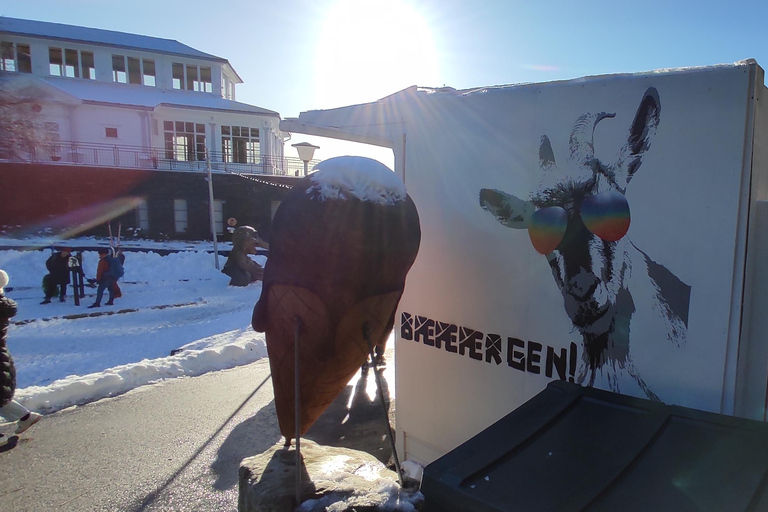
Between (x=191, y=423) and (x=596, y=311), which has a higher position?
(x=596, y=311)

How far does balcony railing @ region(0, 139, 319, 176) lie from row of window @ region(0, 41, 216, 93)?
603 centimetres

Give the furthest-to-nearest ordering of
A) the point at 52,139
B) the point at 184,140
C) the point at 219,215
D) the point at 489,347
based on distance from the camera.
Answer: the point at 184,140 → the point at 219,215 → the point at 52,139 → the point at 489,347

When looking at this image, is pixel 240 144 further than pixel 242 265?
Yes

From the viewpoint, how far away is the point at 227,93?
33.6 m

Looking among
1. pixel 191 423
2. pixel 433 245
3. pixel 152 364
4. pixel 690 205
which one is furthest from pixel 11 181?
pixel 690 205

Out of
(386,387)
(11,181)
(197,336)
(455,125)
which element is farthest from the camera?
(11,181)

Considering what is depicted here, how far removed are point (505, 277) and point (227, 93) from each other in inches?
1367

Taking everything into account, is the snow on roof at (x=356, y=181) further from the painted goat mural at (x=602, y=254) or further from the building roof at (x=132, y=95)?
the building roof at (x=132, y=95)

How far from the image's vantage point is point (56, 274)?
12.3 m

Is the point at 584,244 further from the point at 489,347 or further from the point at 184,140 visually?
the point at 184,140

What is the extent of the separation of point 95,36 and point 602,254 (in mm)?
35712

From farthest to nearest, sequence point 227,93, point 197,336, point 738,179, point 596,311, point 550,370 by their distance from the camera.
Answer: point 227,93, point 197,336, point 550,370, point 596,311, point 738,179

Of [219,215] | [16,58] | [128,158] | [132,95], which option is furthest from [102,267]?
[16,58]

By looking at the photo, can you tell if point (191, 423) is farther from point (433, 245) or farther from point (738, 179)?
point (738, 179)
